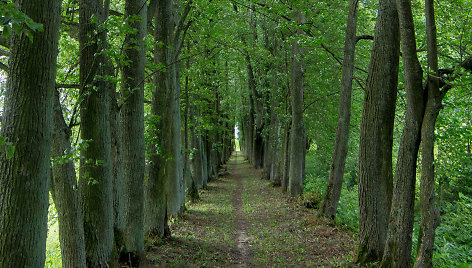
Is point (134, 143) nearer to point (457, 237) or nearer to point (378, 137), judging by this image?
point (378, 137)

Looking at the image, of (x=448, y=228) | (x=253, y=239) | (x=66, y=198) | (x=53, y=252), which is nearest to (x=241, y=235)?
(x=253, y=239)

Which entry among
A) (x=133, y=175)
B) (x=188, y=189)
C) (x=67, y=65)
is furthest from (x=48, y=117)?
(x=188, y=189)

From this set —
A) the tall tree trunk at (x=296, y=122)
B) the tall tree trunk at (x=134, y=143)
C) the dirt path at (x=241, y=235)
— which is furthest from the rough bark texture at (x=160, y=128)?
the tall tree trunk at (x=296, y=122)

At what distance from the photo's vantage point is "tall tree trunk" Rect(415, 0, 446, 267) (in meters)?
5.16

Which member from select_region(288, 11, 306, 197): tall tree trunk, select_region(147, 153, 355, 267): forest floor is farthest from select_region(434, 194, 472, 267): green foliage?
select_region(288, 11, 306, 197): tall tree trunk

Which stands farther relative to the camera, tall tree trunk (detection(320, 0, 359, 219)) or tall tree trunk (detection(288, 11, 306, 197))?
tall tree trunk (detection(288, 11, 306, 197))

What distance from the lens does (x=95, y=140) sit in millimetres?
5715

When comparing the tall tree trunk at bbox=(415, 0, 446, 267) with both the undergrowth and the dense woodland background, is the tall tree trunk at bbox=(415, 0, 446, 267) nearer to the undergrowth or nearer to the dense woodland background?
the dense woodland background

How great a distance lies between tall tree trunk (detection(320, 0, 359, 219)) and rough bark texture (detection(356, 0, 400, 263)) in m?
3.90

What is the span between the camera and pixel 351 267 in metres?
7.08

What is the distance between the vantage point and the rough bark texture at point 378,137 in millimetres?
6773

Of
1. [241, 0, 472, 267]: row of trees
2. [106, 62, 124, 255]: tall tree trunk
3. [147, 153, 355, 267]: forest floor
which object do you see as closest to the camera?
[241, 0, 472, 267]: row of trees

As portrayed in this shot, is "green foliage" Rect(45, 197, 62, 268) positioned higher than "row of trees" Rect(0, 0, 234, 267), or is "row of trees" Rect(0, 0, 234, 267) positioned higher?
"row of trees" Rect(0, 0, 234, 267)

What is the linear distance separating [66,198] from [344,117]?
8378mm
